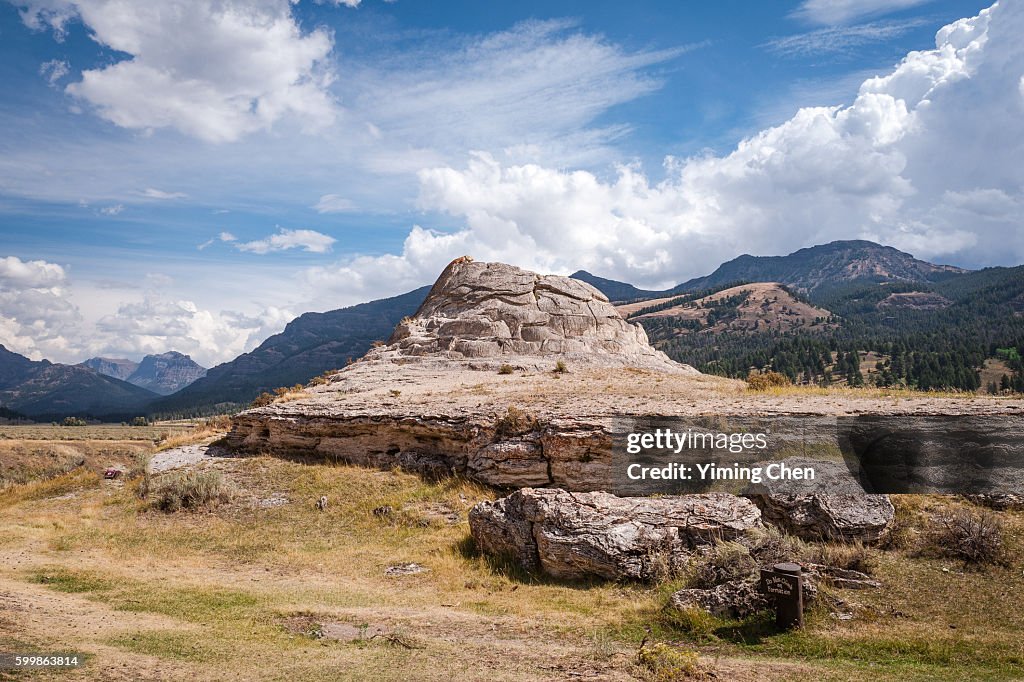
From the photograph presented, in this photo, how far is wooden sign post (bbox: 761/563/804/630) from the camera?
27.6 feet

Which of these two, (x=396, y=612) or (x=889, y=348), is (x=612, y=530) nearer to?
(x=396, y=612)

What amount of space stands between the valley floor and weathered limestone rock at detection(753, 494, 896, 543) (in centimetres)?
58

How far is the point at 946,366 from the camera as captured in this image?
292 ft

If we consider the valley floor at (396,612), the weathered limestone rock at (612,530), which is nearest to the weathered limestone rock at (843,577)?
the valley floor at (396,612)

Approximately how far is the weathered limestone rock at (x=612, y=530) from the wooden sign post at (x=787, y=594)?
241cm

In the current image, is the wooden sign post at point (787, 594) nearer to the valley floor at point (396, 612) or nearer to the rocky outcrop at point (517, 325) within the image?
the valley floor at point (396, 612)

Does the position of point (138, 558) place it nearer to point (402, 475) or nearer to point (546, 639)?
point (402, 475)

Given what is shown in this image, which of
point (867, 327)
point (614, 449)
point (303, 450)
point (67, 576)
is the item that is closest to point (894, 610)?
point (614, 449)

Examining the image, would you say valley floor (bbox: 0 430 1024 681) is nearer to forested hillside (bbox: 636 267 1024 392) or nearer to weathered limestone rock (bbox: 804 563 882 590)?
weathered limestone rock (bbox: 804 563 882 590)

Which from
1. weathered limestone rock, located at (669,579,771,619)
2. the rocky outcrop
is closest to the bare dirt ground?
the rocky outcrop

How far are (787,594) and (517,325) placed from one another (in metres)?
26.4

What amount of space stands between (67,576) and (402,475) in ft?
26.6

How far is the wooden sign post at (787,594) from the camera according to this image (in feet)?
27.6

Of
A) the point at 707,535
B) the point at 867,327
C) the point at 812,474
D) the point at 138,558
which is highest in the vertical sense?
the point at 867,327
